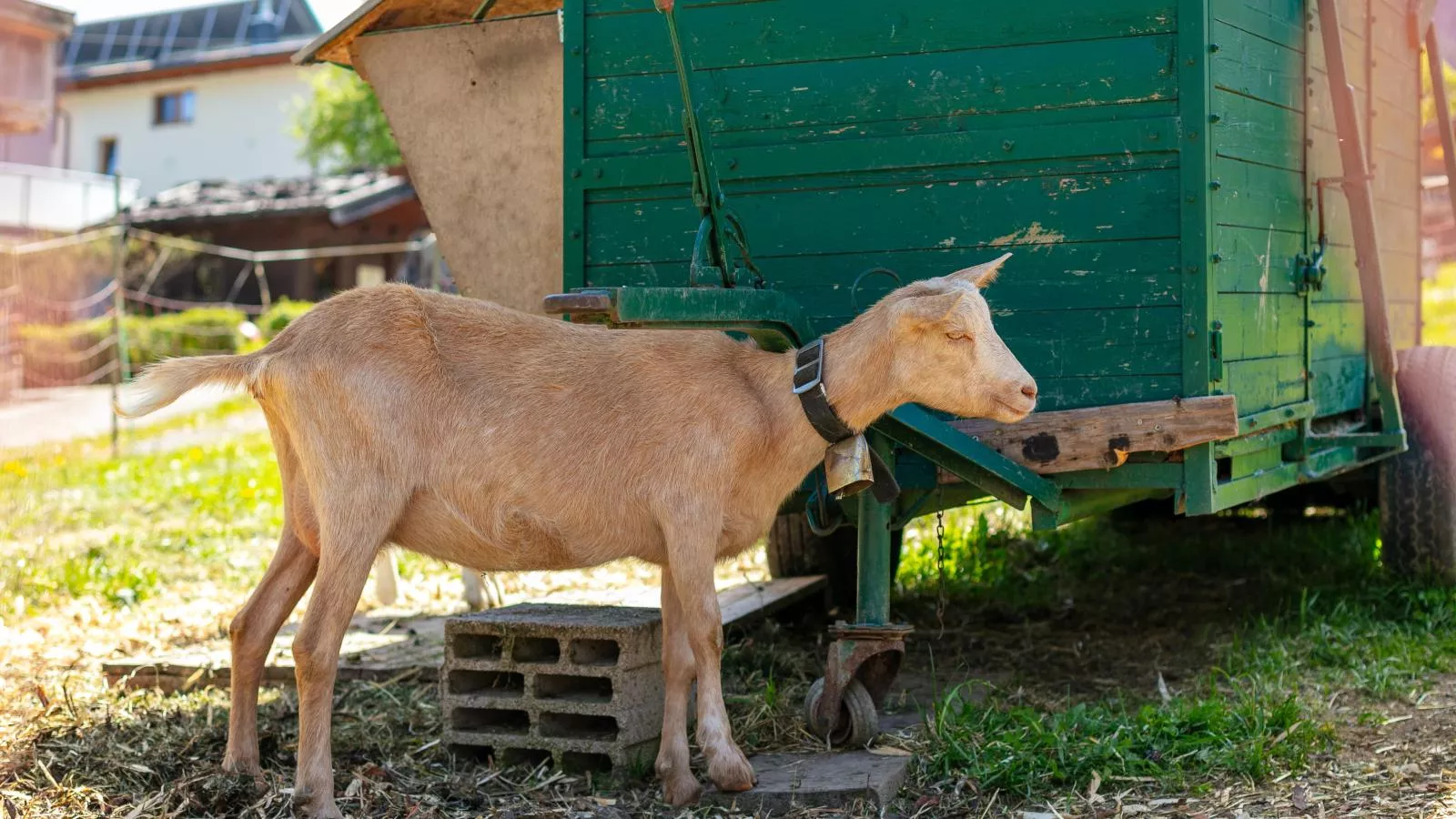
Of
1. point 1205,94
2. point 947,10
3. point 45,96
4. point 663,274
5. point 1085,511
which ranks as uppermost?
point 45,96

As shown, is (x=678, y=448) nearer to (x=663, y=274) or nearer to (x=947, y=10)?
(x=663, y=274)

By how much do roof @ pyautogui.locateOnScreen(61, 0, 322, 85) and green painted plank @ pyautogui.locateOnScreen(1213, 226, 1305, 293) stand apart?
34620mm

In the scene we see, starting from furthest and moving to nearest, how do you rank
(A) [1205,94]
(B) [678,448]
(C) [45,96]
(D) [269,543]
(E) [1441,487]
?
(C) [45,96]
(D) [269,543]
(E) [1441,487]
(A) [1205,94]
(B) [678,448]

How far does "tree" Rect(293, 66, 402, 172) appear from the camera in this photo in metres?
31.8

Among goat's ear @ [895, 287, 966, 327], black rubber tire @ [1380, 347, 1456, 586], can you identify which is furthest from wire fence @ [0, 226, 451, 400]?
goat's ear @ [895, 287, 966, 327]

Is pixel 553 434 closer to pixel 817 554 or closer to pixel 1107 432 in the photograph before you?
pixel 1107 432

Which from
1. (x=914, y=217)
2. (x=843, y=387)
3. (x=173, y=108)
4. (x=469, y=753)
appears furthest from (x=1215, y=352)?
(x=173, y=108)

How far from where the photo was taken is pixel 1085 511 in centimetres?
522

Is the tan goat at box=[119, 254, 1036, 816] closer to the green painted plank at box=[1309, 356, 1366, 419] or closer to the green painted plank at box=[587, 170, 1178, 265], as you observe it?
the green painted plank at box=[587, 170, 1178, 265]

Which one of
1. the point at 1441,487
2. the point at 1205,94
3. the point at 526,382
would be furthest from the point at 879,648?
the point at 1441,487

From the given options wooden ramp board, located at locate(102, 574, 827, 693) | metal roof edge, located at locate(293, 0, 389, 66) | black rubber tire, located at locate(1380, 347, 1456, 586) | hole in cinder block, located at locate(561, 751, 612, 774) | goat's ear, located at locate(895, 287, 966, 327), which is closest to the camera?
goat's ear, located at locate(895, 287, 966, 327)

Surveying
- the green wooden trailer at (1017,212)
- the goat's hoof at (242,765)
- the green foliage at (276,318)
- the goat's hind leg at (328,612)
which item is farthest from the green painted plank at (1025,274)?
the green foliage at (276,318)

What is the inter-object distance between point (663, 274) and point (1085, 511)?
6.10 feet

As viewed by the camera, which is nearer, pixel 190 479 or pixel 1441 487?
pixel 1441 487
